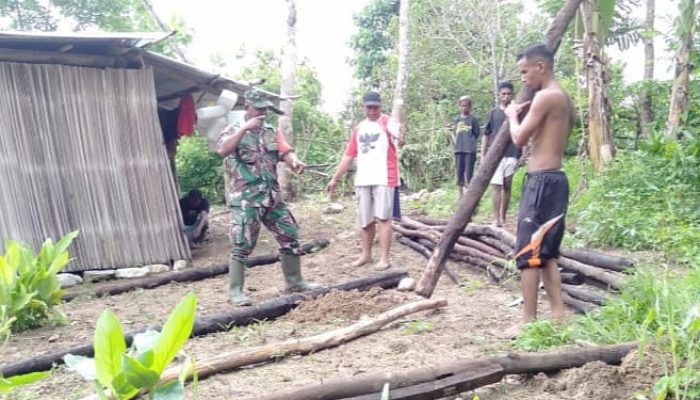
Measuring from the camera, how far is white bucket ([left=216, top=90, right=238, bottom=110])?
8305mm

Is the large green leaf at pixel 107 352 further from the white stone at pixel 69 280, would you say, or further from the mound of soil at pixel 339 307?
the white stone at pixel 69 280

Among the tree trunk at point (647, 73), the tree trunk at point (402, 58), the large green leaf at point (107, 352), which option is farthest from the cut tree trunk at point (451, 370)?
the tree trunk at point (402, 58)

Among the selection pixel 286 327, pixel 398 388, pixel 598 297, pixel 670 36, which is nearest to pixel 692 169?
pixel 670 36

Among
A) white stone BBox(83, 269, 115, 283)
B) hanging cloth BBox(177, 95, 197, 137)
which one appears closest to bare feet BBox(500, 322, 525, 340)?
white stone BBox(83, 269, 115, 283)

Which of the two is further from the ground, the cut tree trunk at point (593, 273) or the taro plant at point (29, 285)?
the taro plant at point (29, 285)

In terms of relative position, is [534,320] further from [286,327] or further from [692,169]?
[692,169]

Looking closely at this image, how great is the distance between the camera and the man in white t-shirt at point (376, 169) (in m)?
6.81

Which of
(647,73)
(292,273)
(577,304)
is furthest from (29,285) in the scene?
(647,73)

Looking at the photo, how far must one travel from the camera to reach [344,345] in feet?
13.6

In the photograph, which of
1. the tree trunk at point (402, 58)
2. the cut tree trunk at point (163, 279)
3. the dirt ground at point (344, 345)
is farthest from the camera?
the tree trunk at point (402, 58)

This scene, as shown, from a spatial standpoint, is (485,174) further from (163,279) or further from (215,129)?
(215,129)

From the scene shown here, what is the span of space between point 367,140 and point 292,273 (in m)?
1.76

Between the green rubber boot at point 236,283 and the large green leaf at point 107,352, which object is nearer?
the large green leaf at point 107,352

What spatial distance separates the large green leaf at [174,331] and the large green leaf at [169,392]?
61 mm
